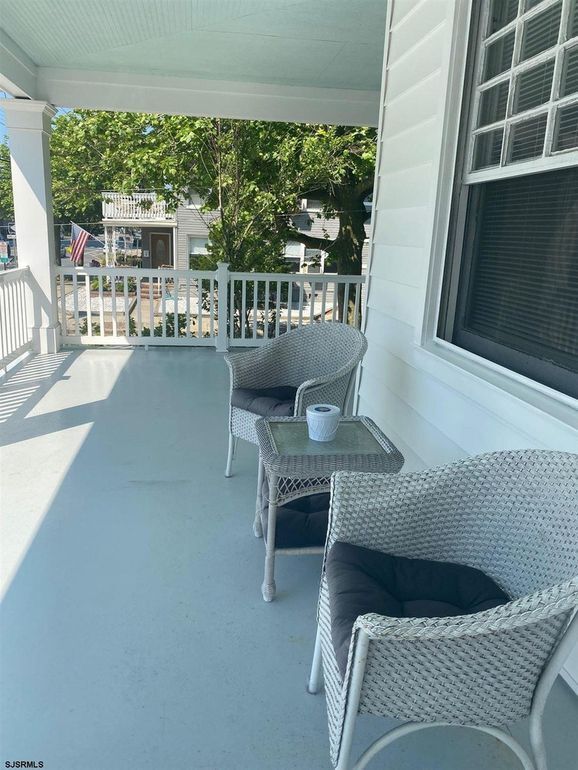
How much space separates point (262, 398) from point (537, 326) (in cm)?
151

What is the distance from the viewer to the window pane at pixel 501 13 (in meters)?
2.22

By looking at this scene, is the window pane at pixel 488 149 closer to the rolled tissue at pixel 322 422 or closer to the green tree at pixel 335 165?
the rolled tissue at pixel 322 422

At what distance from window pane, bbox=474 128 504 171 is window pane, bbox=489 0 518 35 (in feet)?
1.25

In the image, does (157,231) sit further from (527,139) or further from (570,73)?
(570,73)

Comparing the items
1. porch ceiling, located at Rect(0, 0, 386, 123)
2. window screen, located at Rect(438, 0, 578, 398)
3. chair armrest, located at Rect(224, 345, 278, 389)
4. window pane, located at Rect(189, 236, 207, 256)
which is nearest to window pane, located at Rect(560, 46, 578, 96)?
window screen, located at Rect(438, 0, 578, 398)

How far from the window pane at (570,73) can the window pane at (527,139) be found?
0.41ft

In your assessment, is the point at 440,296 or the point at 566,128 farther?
the point at 440,296

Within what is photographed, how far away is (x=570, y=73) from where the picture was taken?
1.86 meters

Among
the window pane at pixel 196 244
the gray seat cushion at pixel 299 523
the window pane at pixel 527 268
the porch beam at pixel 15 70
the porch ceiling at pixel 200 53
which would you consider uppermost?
the porch ceiling at pixel 200 53

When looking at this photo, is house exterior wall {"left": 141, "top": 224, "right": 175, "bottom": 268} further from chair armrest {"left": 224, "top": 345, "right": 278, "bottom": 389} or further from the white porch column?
chair armrest {"left": 224, "top": 345, "right": 278, "bottom": 389}

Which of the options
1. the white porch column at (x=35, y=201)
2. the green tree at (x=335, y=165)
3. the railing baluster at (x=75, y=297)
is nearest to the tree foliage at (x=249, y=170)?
the green tree at (x=335, y=165)

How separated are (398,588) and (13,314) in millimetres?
4909

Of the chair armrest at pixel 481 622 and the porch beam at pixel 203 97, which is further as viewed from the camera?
the porch beam at pixel 203 97

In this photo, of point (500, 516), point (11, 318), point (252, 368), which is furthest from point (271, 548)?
point (11, 318)
